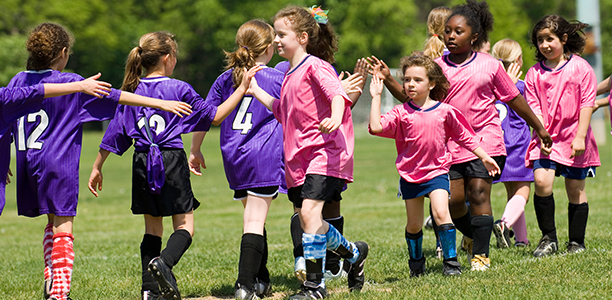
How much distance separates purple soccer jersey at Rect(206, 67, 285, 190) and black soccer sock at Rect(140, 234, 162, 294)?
0.66 metres

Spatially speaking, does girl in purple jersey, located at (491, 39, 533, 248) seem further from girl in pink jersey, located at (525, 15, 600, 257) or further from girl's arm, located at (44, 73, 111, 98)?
girl's arm, located at (44, 73, 111, 98)

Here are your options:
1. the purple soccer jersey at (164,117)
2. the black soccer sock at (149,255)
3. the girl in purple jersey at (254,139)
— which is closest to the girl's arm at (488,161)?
the girl in purple jersey at (254,139)

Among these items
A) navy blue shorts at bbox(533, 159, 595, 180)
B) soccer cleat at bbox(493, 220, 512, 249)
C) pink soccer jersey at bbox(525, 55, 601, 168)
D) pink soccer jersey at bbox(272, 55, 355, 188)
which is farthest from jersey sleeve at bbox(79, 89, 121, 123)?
soccer cleat at bbox(493, 220, 512, 249)

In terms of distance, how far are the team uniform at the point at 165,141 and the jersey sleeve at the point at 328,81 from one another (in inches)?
31.8

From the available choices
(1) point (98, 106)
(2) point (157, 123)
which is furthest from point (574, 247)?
(1) point (98, 106)

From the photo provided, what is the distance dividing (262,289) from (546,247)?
Answer: 2489 mm

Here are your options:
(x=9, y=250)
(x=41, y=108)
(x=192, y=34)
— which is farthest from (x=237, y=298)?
(x=192, y=34)

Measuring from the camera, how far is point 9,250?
9.36 meters

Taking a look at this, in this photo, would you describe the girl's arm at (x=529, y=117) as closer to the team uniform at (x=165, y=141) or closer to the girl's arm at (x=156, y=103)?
the team uniform at (x=165, y=141)

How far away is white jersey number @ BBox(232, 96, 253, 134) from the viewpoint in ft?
17.2

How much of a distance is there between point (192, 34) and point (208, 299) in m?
55.8

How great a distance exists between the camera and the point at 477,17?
579 centimetres

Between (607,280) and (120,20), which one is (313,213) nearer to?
(607,280)

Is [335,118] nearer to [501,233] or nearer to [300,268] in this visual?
[300,268]
